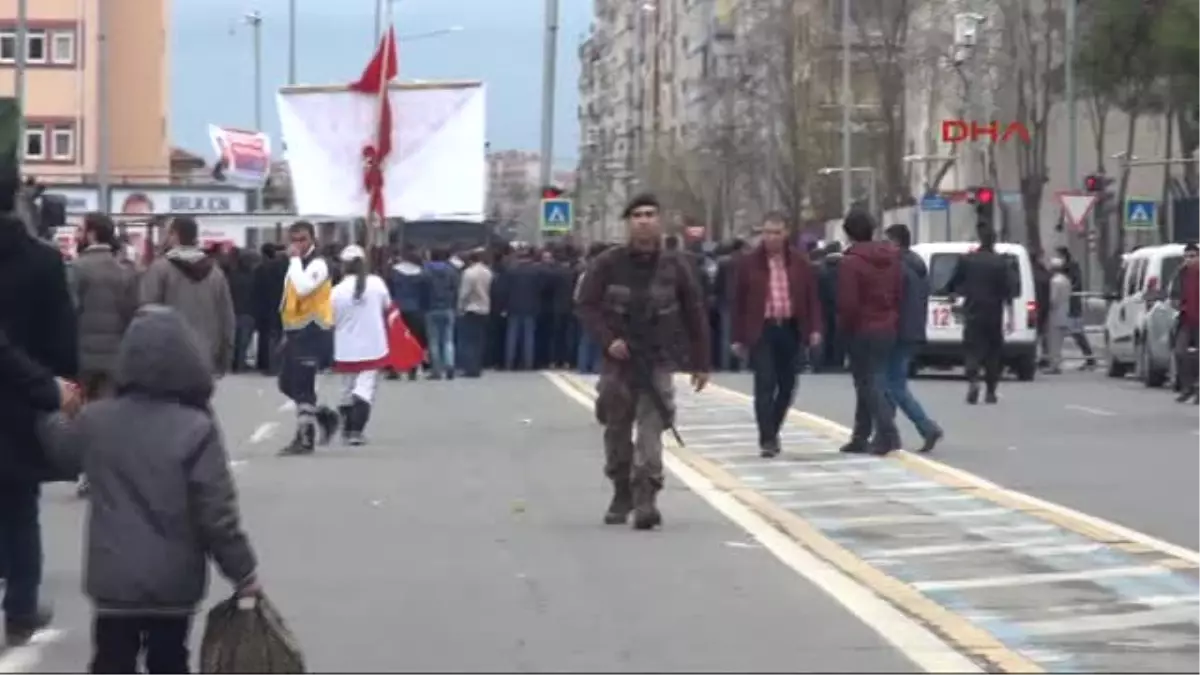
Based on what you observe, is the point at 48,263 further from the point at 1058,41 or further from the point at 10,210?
the point at 1058,41

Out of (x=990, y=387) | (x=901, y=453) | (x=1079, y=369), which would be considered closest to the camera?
(x=901, y=453)

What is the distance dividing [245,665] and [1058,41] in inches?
2174

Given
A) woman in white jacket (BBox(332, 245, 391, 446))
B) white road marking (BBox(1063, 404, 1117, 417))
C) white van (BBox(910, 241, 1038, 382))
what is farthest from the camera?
white van (BBox(910, 241, 1038, 382))

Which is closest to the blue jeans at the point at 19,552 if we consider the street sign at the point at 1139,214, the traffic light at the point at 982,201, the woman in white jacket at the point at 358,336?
the woman in white jacket at the point at 358,336

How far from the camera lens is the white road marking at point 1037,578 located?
1291 cm

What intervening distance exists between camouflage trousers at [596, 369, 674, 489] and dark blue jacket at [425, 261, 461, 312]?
20.9m

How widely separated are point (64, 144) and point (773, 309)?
6266 centimetres

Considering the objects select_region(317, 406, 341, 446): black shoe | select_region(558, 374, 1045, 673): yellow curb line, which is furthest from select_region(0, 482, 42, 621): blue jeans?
select_region(317, 406, 341, 446): black shoe

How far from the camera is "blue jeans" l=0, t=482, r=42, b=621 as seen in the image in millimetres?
10781

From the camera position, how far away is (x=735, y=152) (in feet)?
274

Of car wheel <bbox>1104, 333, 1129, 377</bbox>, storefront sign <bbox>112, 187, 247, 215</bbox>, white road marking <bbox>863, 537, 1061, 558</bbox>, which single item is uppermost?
storefront sign <bbox>112, 187, 247, 215</bbox>

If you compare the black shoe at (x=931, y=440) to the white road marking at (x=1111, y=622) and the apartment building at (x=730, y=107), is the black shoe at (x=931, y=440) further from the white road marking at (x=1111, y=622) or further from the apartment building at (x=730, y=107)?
the apartment building at (x=730, y=107)

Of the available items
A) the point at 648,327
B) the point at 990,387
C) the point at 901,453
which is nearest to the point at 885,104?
the point at 990,387

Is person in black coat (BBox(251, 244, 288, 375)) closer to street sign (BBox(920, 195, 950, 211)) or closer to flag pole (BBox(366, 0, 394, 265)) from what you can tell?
flag pole (BBox(366, 0, 394, 265))
